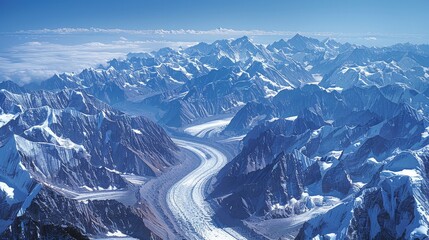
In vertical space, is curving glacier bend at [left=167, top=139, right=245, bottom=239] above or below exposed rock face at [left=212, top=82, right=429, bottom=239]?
below

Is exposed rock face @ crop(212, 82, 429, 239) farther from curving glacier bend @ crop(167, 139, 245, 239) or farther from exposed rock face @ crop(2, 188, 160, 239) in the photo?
exposed rock face @ crop(2, 188, 160, 239)

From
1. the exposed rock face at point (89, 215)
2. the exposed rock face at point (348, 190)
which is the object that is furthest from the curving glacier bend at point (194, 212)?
the exposed rock face at point (89, 215)

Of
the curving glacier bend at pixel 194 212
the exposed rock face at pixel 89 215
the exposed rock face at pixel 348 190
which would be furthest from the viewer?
the curving glacier bend at pixel 194 212

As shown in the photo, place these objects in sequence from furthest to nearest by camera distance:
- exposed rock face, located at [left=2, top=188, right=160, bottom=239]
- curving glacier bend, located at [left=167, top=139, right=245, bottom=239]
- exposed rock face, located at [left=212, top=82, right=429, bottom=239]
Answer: curving glacier bend, located at [left=167, top=139, right=245, bottom=239] → exposed rock face, located at [left=2, top=188, right=160, bottom=239] → exposed rock face, located at [left=212, top=82, right=429, bottom=239]

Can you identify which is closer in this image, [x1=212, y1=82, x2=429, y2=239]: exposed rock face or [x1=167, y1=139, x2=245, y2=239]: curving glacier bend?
[x1=212, y1=82, x2=429, y2=239]: exposed rock face

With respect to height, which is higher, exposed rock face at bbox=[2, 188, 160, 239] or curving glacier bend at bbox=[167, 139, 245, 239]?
exposed rock face at bbox=[2, 188, 160, 239]

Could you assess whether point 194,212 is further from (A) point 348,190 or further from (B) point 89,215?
(A) point 348,190

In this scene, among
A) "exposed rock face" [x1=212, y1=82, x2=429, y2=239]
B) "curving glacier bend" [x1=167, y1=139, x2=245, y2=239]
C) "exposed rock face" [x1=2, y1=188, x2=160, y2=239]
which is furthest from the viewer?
"curving glacier bend" [x1=167, y1=139, x2=245, y2=239]

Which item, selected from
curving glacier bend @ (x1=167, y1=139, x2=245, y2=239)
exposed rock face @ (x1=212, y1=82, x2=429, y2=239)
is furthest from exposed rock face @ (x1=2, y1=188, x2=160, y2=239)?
exposed rock face @ (x1=212, y1=82, x2=429, y2=239)

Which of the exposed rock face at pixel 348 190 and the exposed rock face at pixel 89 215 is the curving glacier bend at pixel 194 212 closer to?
the exposed rock face at pixel 348 190

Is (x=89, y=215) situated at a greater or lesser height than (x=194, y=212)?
greater

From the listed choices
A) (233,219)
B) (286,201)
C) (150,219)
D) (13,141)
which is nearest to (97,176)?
(13,141)

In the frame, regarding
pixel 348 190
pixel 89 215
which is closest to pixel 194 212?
pixel 89 215
